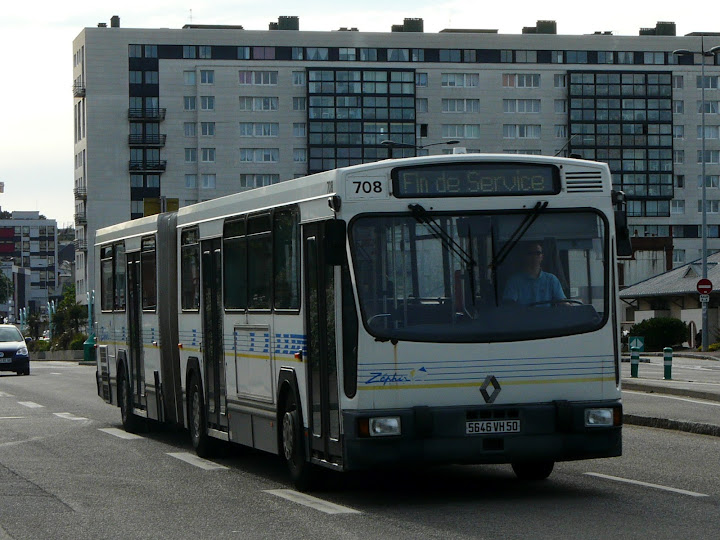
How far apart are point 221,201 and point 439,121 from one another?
122 meters

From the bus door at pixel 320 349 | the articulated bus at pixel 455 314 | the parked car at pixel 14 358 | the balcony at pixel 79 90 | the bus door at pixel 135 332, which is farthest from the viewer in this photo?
the balcony at pixel 79 90

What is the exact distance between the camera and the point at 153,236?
61.6ft

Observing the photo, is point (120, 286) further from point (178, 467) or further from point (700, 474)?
point (700, 474)

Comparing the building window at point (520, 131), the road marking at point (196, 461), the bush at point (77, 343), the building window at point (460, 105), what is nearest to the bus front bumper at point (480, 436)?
the road marking at point (196, 461)

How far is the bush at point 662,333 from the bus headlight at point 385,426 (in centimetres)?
5938

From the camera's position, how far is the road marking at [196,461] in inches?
602

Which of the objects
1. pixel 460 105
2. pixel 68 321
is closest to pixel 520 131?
pixel 460 105

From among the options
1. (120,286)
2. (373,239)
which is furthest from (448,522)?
(120,286)

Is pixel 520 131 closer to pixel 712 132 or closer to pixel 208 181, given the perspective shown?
pixel 712 132

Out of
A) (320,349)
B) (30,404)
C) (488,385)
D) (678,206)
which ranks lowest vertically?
(30,404)

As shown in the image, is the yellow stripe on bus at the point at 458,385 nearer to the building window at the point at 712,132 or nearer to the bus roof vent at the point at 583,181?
the bus roof vent at the point at 583,181

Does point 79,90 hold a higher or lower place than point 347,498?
higher

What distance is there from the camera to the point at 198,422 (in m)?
16.5

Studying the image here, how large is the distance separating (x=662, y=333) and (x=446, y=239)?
5980 centimetres
